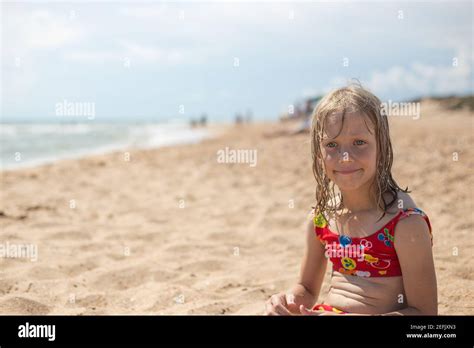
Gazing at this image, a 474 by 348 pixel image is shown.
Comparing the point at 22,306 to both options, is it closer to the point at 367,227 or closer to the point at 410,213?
the point at 367,227

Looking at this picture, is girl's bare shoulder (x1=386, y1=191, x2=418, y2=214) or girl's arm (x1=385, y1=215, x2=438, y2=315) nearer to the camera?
girl's arm (x1=385, y1=215, x2=438, y2=315)

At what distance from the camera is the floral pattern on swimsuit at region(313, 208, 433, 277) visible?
85.3 inches

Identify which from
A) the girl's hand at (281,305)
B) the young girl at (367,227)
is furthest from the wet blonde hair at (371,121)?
the girl's hand at (281,305)

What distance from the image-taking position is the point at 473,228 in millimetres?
4535

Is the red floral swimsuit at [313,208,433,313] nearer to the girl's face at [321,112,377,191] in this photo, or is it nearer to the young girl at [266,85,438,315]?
the young girl at [266,85,438,315]

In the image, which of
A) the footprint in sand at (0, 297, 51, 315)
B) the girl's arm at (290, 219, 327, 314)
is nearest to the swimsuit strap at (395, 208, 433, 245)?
the girl's arm at (290, 219, 327, 314)

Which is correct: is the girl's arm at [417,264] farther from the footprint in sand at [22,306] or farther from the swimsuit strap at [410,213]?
the footprint in sand at [22,306]

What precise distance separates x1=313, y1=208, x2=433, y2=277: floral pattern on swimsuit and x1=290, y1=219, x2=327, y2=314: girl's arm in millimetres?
94

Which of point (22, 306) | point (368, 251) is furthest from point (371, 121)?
point (22, 306)

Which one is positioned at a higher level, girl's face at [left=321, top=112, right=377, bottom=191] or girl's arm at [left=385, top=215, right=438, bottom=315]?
girl's face at [left=321, top=112, right=377, bottom=191]

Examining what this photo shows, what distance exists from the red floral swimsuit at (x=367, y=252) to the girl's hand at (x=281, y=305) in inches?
6.6
